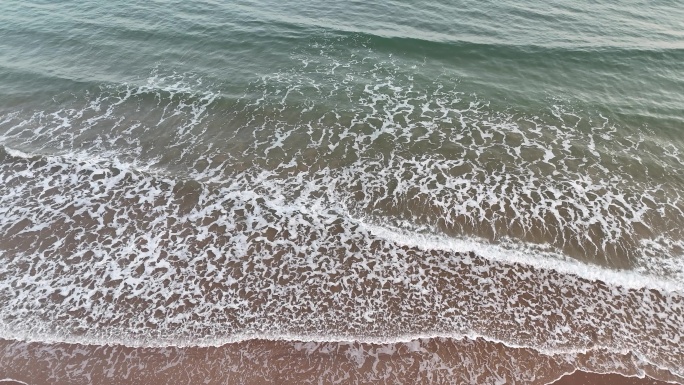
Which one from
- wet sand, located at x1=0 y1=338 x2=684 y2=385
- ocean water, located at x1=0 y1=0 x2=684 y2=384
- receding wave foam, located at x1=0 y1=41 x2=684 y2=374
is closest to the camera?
wet sand, located at x1=0 y1=338 x2=684 y2=385

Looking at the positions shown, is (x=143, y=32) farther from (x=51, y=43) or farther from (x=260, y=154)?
(x=260, y=154)

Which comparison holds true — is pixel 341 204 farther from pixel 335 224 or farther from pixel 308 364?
pixel 308 364

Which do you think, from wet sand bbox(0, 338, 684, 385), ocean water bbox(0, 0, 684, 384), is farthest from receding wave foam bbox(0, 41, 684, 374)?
wet sand bbox(0, 338, 684, 385)

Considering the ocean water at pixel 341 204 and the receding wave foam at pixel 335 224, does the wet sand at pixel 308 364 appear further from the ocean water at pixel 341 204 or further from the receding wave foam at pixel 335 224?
the receding wave foam at pixel 335 224

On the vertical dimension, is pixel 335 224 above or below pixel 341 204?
below

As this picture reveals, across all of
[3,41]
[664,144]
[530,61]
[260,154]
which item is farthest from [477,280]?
[3,41]

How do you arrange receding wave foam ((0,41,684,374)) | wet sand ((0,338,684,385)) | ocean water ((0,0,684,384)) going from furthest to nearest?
receding wave foam ((0,41,684,374)) < ocean water ((0,0,684,384)) < wet sand ((0,338,684,385))

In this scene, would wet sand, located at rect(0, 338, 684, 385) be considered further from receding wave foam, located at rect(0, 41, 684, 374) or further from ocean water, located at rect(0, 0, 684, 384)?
receding wave foam, located at rect(0, 41, 684, 374)

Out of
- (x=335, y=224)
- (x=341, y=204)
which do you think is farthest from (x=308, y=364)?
(x=341, y=204)
